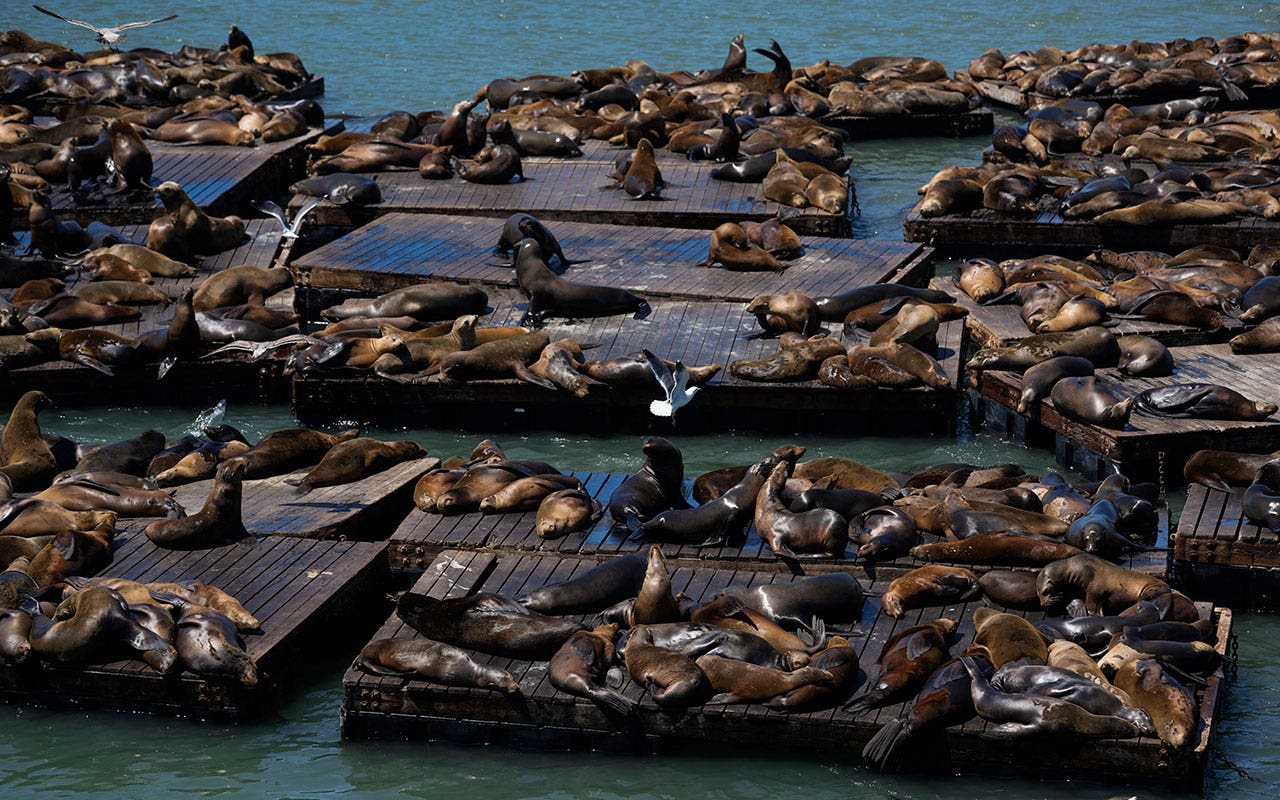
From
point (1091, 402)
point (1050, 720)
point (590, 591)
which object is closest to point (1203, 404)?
point (1091, 402)

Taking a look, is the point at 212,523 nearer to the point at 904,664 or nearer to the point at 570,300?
the point at 904,664

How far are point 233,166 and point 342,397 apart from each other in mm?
6372

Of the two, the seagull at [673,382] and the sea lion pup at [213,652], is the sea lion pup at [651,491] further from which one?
the sea lion pup at [213,652]

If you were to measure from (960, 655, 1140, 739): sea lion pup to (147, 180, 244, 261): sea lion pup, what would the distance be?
8.61 meters

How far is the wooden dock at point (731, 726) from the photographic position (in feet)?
20.1

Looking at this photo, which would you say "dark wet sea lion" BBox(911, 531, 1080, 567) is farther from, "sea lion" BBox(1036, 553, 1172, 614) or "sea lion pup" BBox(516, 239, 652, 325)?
"sea lion pup" BBox(516, 239, 652, 325)

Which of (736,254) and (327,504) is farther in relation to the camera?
(736,254)

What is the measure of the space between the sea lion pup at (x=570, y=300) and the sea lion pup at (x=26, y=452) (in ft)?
11.5

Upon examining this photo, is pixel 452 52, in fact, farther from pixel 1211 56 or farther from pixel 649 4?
pixel 1211 56

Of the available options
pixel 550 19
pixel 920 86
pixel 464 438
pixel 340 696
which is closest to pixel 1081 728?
pixel 340 696

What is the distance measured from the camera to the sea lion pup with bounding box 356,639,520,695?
6566 mm

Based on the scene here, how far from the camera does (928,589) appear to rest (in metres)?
7.13

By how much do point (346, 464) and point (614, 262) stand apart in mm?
4484

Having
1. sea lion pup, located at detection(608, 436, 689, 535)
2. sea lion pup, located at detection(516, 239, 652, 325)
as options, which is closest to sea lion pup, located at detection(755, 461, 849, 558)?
sea lion pup, located at detection(608, 436, 689, 535)
